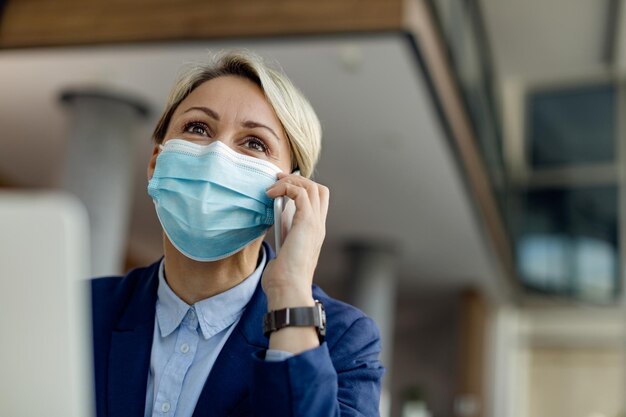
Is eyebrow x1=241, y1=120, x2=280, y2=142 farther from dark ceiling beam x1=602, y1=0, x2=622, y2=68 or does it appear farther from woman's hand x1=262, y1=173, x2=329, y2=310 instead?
dark ceiling beam x1=602, y1=0, x2=622, y2=68

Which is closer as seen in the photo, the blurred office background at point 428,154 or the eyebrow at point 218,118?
the eyebrow at point 218,118

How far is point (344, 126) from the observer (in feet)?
27.3

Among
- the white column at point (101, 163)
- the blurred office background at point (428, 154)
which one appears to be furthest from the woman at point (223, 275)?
the white column at point (101, 163)

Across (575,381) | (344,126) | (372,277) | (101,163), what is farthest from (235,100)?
(575,381)

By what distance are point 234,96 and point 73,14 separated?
18.9ft

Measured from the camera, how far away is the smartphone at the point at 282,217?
140cm

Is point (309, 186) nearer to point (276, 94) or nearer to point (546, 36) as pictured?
point (276, 94)

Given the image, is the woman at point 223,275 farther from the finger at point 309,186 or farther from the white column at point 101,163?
the white column at point 101,163

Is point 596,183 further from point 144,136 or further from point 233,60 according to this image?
point 233,60

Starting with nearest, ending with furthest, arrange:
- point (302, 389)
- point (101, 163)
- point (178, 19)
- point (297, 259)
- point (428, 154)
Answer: point (302, 389)
point (297, 259)
point (178, 19)
point (101, 163)
point (428, 154)

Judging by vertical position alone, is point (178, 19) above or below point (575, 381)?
above

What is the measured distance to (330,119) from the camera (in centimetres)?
817

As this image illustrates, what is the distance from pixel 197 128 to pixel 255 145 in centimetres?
10

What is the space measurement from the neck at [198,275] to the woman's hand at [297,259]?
0.39 ft
